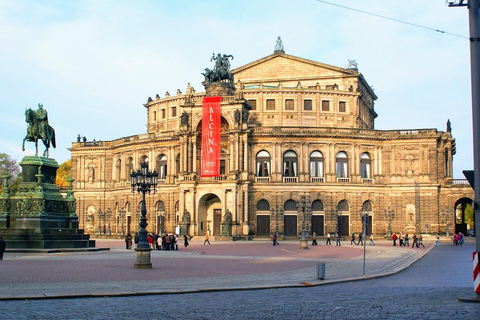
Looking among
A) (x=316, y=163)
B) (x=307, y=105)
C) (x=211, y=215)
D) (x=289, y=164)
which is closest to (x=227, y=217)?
(x=211, y=215)

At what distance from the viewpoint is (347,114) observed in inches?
3681

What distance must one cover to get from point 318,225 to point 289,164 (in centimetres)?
883

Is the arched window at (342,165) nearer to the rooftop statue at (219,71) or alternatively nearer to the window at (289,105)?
→ the window at (289,105)

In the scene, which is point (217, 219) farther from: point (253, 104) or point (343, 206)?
point (253, 104)

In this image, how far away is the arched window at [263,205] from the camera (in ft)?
276

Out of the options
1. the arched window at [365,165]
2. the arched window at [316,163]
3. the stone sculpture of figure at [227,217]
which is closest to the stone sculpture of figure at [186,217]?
the stone sculpture of figure at [227,217]

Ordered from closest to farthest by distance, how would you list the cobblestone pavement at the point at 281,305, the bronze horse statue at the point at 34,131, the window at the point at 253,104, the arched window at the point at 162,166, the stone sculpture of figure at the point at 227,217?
the cobblestone pavement at the point at 281,305, the bronze horse statue at the point at 34,131, the stone sculpture of figure at the point at 227,217, the arched window at the point at 162,166, the window at the point at 253,104

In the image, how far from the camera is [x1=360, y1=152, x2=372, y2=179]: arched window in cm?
8656

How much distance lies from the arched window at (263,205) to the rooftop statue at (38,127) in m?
42.8

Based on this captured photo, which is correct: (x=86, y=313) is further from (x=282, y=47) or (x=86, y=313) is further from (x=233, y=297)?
(x=282, y=47)

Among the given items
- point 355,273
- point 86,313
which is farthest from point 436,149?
point 86,313

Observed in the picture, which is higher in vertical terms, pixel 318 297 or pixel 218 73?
pixel 218 73

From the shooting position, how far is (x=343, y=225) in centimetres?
8469

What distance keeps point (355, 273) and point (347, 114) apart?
211ft
